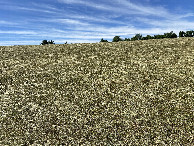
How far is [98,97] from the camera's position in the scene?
63.6ft

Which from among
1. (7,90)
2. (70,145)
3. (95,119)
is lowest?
(70,145)

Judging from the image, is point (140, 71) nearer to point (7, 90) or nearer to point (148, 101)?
point (148, 101)

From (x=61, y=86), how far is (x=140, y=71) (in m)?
9.89

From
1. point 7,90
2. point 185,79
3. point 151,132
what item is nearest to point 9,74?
point 7,90

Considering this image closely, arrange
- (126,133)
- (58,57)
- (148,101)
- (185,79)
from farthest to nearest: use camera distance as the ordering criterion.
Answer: (58,57), (185,79), (148,101), (126,133)

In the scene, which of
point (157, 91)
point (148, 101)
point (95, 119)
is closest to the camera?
point (95, 119)

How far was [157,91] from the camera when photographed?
65.9 ft

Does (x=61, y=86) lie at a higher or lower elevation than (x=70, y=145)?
higher

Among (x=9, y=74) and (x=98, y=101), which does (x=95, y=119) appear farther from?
(x=9, y=74)

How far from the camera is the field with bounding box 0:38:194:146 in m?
15.2

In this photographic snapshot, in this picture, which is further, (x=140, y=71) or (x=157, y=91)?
(x=140, y=71)

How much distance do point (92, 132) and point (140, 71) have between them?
1151cm

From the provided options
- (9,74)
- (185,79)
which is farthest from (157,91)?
(9,74)

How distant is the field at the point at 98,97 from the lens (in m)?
15.2
